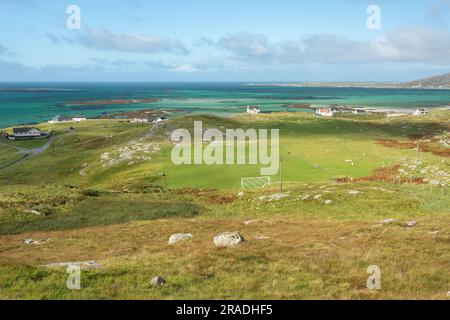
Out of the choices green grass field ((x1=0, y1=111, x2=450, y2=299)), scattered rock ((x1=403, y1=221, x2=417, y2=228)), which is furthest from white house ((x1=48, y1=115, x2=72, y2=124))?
scattered rock ((x1=403, y1=221, x2=417, y2=228))

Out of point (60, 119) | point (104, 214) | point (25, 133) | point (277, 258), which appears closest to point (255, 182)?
point (104, 214)

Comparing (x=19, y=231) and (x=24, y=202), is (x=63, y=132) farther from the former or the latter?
(x=19, y=231)

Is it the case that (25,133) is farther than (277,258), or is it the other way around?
(25,133)

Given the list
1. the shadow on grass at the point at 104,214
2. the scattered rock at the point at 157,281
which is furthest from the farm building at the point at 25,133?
the scattered rock at the point at 157,281

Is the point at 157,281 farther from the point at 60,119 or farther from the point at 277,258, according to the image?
the point at 60,119

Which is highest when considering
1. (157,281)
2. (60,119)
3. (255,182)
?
(60,119)
